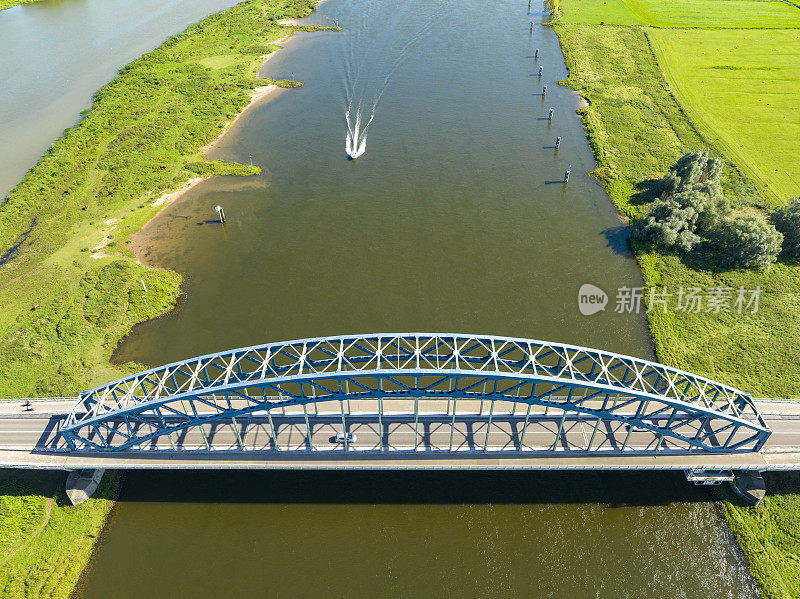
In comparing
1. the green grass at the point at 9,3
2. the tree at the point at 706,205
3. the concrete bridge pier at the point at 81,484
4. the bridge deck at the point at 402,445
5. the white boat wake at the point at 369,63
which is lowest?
the concrete bridge pier at the point at 81,484

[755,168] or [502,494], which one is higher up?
[755,168]

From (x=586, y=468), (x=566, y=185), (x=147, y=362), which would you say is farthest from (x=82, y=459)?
(x=566, y=185)

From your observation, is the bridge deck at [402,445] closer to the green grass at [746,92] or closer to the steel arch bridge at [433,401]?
the steel arch bridge at [433,401]

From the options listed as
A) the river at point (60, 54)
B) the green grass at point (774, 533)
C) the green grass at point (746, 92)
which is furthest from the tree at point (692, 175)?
the river at point (60, 54)

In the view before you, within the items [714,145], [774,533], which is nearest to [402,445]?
[774,533]

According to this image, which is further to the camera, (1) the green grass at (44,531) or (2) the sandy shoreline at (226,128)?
(2) the sandy shoreline at (226,128)

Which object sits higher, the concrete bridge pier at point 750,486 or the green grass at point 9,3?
the green grass at point 9,3

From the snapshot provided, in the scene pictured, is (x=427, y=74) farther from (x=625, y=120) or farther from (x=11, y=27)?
(x=11, y=27)
